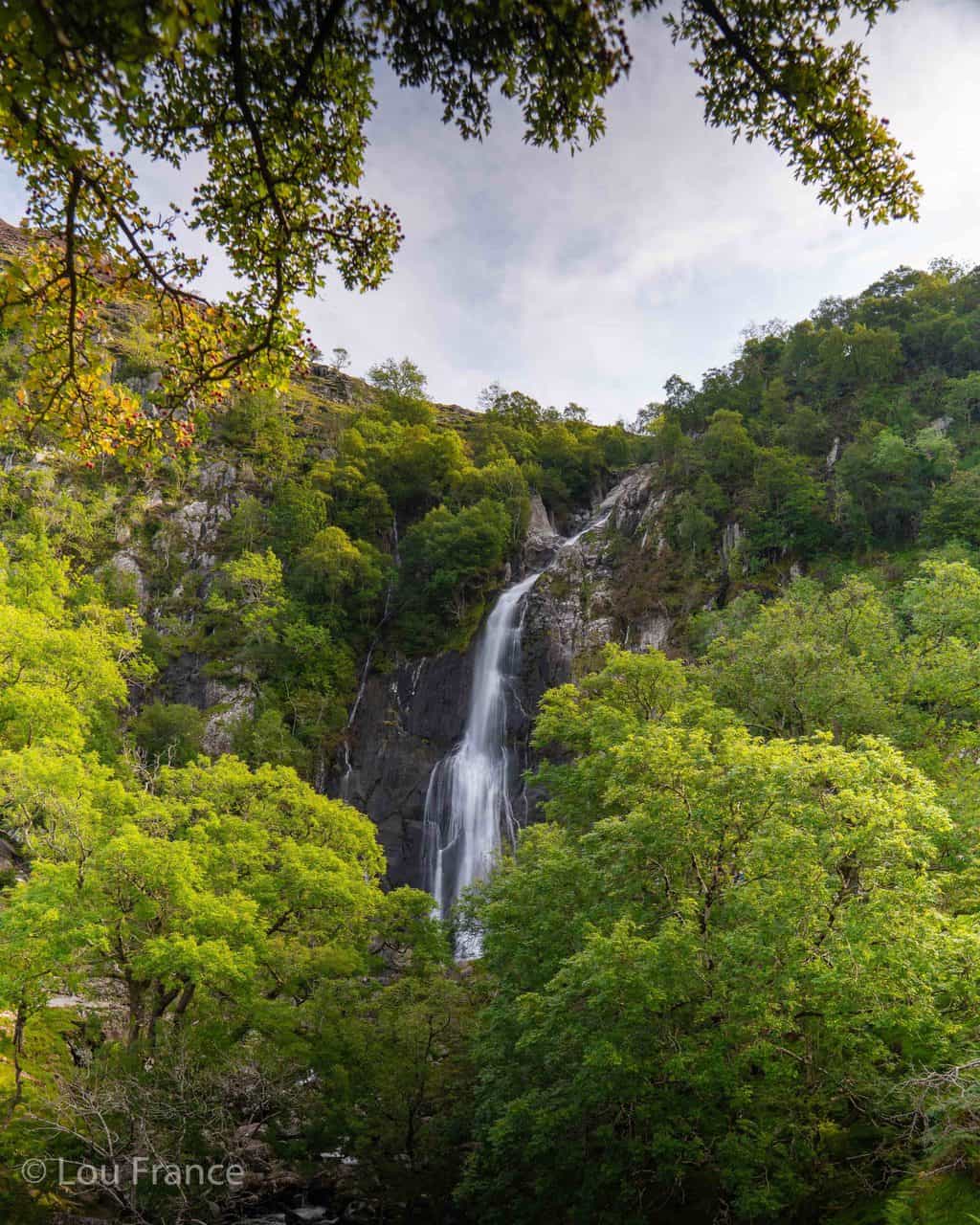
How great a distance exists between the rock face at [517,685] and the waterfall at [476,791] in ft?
1.49

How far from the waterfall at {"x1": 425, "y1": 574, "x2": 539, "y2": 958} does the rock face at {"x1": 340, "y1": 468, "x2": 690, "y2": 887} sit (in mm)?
454

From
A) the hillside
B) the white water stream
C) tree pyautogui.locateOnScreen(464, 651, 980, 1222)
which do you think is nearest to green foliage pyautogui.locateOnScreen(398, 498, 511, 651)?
the white water stream

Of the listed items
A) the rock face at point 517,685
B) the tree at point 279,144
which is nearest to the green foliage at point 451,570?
the rock face at point 517,685

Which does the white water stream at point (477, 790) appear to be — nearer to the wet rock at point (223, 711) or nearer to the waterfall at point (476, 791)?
the waterfall at point (476, 791)

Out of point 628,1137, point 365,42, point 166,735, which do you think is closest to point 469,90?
point 365,42

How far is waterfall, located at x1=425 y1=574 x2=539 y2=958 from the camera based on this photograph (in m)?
26.9

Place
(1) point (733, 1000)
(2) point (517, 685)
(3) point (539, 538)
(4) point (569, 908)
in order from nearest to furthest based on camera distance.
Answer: (1) point (733, 1000) → (4) point (569, 908) → (2) point (517, 685) → (3) point (539, 538)

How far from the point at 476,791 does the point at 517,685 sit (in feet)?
18.7

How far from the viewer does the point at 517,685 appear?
32031 mm

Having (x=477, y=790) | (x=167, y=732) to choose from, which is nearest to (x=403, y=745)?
(x=477, y=790)

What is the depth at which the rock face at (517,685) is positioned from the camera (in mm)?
29609

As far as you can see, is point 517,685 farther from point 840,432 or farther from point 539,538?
point 840,432

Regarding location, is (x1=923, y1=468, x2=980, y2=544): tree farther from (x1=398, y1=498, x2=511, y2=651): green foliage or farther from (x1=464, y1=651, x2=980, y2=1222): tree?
(x1=464, y1=651, x2=980, y2=1222): tree

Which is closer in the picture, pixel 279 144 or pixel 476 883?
pixel 279 144
